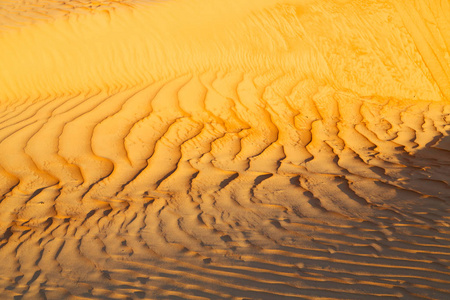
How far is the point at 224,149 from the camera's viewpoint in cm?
412

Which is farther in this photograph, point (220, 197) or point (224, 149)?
point (224, 149)

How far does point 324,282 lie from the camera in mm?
2348

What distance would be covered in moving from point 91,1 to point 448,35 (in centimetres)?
571

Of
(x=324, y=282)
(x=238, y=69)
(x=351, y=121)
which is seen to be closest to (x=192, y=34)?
(x=238, y=69)

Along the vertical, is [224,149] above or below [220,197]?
above

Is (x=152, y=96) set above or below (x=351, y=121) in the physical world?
above

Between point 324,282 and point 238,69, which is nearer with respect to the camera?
point 324,282

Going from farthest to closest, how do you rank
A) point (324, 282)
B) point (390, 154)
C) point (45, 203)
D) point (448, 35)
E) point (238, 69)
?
point (448, 35), point (238, 69), point (390, 154), point (45, 203), point (324, 282)

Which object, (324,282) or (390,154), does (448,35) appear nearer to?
(390,154)

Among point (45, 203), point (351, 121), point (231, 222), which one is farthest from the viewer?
point (351, 121)

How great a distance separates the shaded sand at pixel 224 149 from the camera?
2.49 metres

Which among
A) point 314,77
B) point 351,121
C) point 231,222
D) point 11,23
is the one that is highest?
point 11,23

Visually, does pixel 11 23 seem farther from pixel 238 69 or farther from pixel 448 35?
pixel 448 35

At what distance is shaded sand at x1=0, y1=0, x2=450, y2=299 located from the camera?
8.18ft
